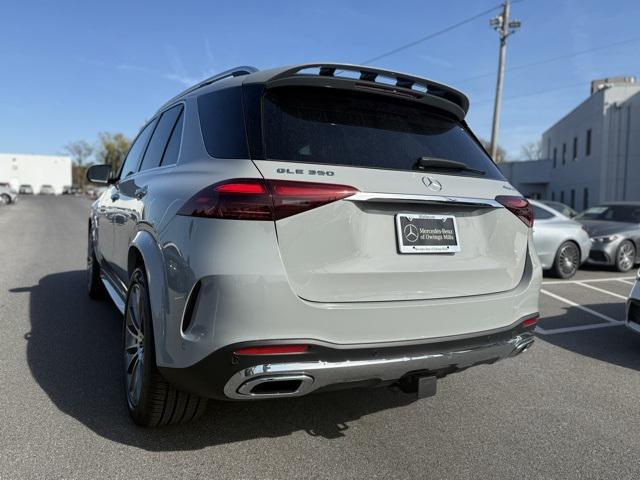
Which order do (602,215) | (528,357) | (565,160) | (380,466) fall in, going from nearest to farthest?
(380,466) < (528,357) < (602,215) < (565,160)

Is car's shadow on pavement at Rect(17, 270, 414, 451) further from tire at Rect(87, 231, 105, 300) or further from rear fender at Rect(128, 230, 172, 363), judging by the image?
tire at Rect(87, 231, 105, 300)

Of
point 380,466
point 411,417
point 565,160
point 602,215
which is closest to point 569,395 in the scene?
point 411,417

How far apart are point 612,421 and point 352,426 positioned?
1654 mm

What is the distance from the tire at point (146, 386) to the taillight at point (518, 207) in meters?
1.93

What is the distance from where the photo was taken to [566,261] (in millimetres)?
9453

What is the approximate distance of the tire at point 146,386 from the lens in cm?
272

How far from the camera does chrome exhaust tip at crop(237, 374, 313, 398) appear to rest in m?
2.31

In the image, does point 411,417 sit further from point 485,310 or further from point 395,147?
point 395,147

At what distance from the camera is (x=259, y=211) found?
2291 mm

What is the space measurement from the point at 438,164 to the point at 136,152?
10.1 feet

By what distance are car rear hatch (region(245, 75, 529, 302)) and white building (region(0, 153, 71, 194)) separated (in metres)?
89.0

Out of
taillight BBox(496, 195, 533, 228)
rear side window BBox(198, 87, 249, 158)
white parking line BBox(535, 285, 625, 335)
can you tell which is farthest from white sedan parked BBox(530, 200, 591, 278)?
rear side window BBox(198, 87, 249, 158)

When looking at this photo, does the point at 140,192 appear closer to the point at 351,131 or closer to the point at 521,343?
the point at 351,131

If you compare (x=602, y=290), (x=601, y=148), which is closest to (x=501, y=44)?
(x=601, y=148)
